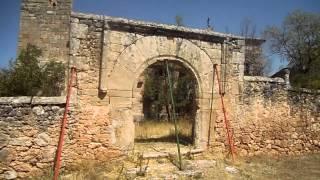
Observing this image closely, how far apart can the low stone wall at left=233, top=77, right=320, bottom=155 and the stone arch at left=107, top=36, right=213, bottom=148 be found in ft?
3.60

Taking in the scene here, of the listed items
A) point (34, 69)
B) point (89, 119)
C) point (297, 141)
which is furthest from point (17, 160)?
point (297, 141)

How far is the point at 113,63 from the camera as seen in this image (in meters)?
7.33

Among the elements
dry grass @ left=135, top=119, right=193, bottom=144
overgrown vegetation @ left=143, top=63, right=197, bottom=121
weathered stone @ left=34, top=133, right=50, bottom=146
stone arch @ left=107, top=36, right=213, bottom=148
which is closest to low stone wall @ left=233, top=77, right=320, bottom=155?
stone arch @ left=107, top=36, right=213, bottom=148

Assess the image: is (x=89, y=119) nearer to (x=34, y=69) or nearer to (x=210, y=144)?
(x=34, y=69)

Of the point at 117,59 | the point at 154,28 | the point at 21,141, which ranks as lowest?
the point at 21,141

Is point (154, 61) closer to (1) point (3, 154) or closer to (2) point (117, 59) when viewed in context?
(2) point (117, 59)

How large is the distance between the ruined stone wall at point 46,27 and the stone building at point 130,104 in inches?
267

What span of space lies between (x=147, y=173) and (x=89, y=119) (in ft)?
5.73

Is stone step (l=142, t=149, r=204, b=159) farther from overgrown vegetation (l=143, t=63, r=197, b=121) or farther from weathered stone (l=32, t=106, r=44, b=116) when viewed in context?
overgrown vegetation (l=143, t=63, r=197, b=121)

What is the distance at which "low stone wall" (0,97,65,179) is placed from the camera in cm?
630

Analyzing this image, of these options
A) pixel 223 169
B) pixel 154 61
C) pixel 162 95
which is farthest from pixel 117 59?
pixel 162 95

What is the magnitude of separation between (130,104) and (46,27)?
8.09 metres

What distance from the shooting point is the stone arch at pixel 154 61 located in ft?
24.3

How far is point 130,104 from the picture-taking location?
750 cm
